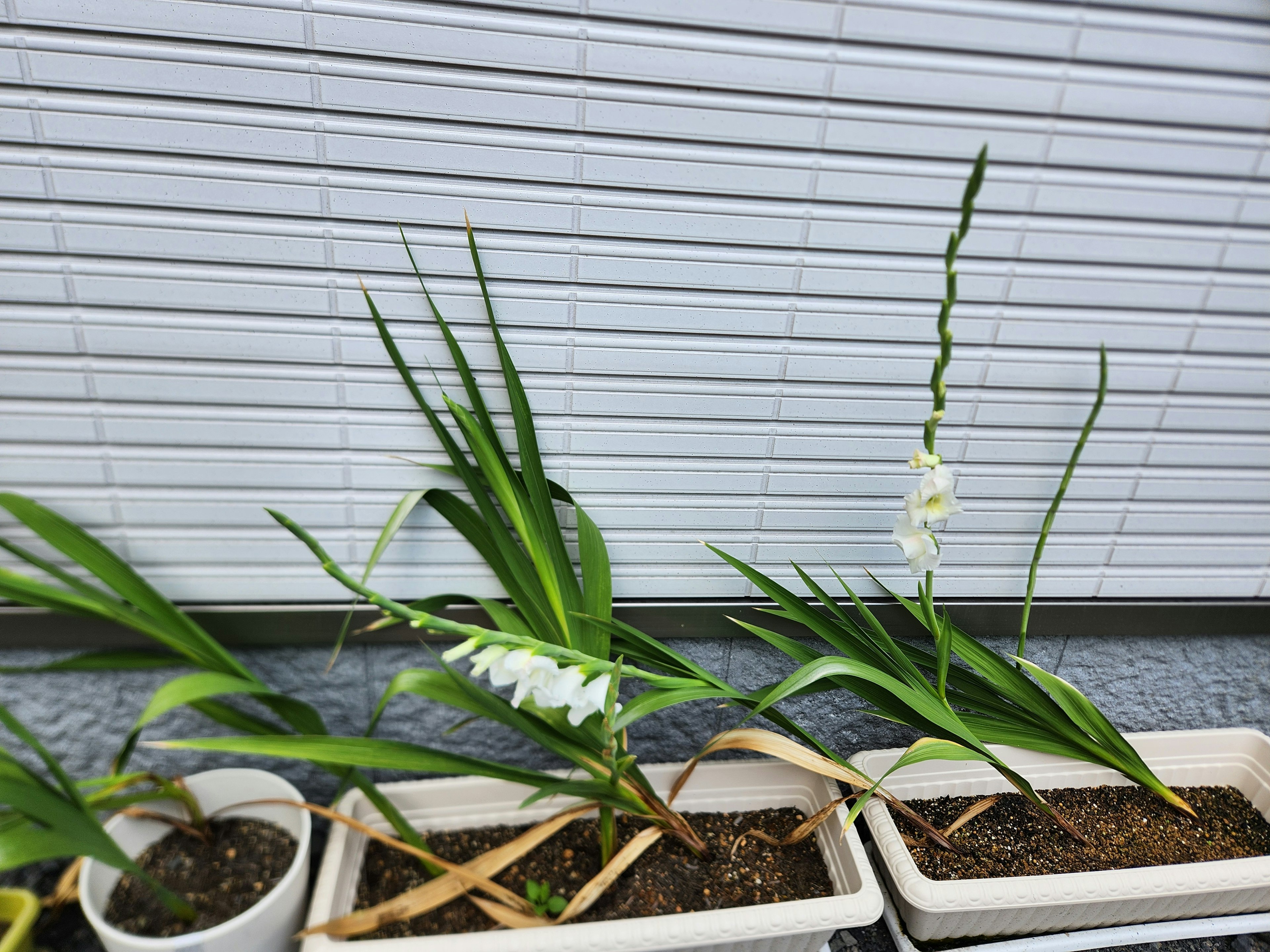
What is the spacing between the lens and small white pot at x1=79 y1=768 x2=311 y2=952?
31.7 inches

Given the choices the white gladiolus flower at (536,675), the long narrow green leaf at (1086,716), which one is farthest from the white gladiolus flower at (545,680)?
the long narrow green leaf at (1086,716)

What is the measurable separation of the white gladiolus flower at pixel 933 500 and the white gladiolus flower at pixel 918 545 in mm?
11

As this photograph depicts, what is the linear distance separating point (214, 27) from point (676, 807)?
3.98ft

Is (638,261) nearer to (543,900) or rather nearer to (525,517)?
(525,517)

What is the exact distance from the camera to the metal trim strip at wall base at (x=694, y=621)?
1007 millimetres

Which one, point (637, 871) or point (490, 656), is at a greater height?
point (490, 656)

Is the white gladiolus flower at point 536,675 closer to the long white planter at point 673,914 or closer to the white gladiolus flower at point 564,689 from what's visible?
the white gladiolus flower at point 564,689

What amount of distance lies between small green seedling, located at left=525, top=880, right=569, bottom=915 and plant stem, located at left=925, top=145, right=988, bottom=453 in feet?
2.58

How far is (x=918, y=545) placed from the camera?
880mm

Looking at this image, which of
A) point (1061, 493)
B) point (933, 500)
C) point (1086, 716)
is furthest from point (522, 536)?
point (1086, 716)

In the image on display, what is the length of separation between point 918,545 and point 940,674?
205mm

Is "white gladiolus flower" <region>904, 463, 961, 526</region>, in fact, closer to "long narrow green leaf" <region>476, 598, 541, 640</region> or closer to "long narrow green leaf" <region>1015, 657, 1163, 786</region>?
"long narrow green leaf" <region>1015, 657, 1163, 786</region>

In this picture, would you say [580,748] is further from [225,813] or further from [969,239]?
[969,239]

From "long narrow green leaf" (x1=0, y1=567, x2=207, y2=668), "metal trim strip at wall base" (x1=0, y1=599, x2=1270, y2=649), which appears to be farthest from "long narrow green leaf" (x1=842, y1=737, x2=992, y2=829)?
"long narrow green leaf" (x1=0, y1=567, x2=207, y2=668)
